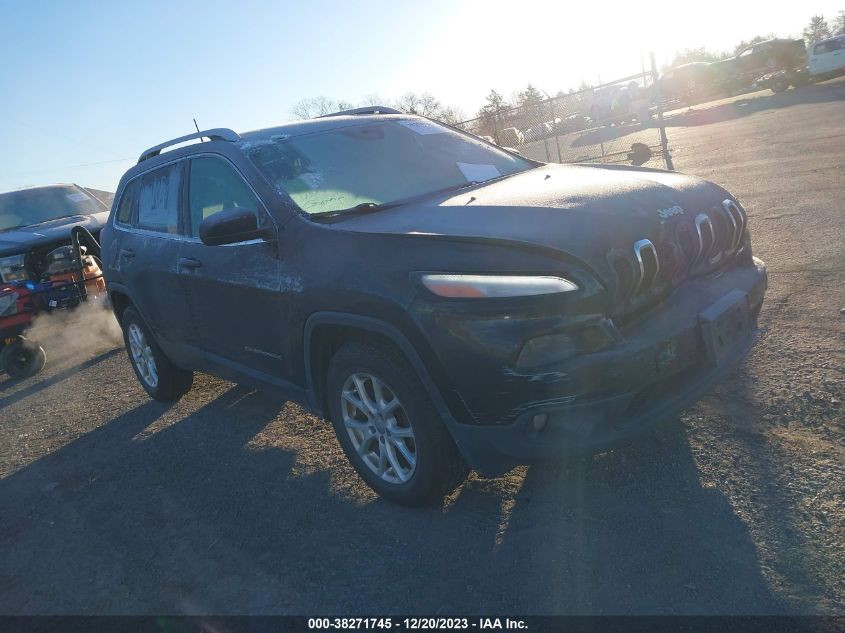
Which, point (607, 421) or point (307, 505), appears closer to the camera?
point (607, 421)

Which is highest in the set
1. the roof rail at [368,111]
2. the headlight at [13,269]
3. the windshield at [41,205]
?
the windshield at [41,205]

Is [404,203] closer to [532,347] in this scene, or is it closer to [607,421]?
[532,347]

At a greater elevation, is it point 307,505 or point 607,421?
point 607,421

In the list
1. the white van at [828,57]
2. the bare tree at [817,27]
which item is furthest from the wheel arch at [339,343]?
the bare tree at [817,27]

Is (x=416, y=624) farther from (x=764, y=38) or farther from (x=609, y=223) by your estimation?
(x=764, y=38)

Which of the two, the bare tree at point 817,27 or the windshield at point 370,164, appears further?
the bare tree at point 817,27

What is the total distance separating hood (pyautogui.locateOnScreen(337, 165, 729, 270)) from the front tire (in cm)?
62

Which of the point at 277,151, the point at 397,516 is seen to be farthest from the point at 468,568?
the point at 277,151

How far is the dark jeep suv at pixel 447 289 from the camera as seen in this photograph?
2.72 metres

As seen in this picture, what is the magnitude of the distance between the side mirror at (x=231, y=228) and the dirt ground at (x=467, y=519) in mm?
1410

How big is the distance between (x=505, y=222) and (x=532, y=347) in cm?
60

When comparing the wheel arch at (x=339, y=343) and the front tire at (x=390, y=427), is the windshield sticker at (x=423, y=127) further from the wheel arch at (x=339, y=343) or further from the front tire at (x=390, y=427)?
the front tire at (x=390, y=427)

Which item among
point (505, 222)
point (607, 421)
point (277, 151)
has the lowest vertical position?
point (607, 421)

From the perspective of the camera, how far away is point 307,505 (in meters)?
3.67
